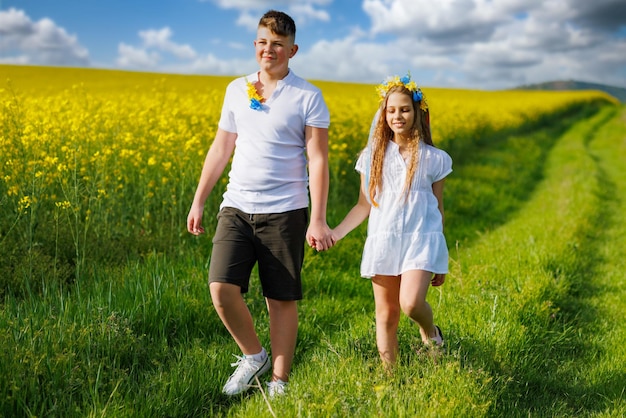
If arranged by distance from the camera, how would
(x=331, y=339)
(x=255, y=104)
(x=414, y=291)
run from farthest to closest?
1. (x=331, y=339)
2. (x=255, y=104)
3. (x=414, y=291)

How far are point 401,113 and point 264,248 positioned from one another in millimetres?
921

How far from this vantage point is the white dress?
314cm

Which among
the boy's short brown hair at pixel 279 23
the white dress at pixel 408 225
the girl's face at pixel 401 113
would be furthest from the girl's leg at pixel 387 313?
the boy's short brown hair at pixel 279 23

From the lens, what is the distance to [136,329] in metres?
3.82

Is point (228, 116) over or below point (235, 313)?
over

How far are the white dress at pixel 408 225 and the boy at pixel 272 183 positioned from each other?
0.85 ft

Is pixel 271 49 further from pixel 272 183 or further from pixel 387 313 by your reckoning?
pixel 387 313

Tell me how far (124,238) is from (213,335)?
1.73 metres

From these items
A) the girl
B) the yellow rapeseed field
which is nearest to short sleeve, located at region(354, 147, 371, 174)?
the girl

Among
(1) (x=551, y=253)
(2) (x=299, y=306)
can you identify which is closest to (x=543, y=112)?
(1) (x=551, y=253)

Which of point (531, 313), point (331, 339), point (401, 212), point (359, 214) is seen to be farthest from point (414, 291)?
point (531, 313)

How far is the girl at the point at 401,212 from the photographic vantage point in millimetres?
3135

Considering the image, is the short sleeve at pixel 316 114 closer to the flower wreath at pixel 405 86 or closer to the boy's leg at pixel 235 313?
the flower wreath at pixel 405 86

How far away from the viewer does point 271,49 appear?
10.3ft
